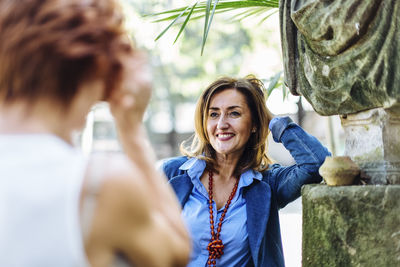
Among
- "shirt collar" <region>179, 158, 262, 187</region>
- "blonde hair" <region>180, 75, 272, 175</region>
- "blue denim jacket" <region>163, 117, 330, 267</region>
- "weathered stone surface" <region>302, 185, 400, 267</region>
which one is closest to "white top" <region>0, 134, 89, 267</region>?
"weathered stone surface" <region>302, 185, 400, 267</region>

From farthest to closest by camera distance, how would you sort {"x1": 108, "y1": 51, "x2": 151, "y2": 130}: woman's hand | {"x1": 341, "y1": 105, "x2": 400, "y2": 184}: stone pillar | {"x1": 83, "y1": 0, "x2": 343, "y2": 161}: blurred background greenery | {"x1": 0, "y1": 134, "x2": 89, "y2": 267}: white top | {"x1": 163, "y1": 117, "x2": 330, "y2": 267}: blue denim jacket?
1. {"x1": 83, "y1": 0, "x2": 343, "y2": 161}: blurred background greenery
2. {"x1": 163, "y1": 117, "x2": 330, "y2": 267}: blue denim jacket
3. {"x1": 341, "y1": 105, "x2": 400, "y2": 184}: stone pillar
4. {"x1": 108, "y1": 51, "x2": 151, "y2": 130}: woman's hand
5. {"x1": 0, "y1": 134, "x2": 89, "y2": 267}: white top

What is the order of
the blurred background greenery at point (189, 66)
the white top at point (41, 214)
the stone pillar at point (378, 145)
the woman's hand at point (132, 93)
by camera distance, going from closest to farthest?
the white top at point (41, 214) → the woman's hand at point (132, 93) → the stone pillar at point (378, 145) → the blurred background greenery at point (189, 66)

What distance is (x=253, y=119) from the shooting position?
2.88 meters

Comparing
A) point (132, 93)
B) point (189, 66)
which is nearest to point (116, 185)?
point (132, 93)

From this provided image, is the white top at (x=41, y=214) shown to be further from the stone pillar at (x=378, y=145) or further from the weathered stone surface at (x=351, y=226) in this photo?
the stone pillar at (x=378, y=145)

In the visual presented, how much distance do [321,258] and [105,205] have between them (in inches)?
56.9

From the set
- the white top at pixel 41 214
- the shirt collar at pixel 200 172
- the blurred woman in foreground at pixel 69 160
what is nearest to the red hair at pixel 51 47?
the blurred woman in foreground at pixel 69 160

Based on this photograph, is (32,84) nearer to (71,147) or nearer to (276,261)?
(71,147)

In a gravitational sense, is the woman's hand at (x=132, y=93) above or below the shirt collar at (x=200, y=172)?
above

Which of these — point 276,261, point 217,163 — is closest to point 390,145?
point 276,261

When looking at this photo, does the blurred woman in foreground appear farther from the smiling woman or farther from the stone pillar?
the smiling woman

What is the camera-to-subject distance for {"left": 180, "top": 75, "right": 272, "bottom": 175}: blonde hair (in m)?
2.85

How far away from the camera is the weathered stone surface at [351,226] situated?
1.97 m

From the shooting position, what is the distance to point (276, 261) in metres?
2.54
